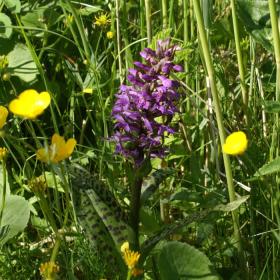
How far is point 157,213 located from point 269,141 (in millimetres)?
323

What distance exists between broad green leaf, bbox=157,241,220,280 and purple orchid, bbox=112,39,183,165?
0.15 meters

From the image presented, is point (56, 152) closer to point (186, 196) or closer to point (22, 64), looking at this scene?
point (186, 196)

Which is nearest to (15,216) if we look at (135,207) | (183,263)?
(135,207)

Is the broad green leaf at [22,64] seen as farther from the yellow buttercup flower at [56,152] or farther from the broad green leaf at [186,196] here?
the yellow buttercup flower at [56,152]

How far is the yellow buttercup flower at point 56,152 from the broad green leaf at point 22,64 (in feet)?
3.02

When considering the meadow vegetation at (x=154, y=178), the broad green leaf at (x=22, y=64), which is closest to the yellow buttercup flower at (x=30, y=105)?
the meadow vegetation at (x=154, y=178)

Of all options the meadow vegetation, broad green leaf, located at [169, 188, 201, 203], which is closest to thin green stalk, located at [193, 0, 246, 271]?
the meadow vegetation

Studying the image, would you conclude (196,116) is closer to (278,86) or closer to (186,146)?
(186,146)

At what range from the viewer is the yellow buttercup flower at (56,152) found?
33.2 inches

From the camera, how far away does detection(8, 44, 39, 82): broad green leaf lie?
180cm

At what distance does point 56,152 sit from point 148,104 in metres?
0.22

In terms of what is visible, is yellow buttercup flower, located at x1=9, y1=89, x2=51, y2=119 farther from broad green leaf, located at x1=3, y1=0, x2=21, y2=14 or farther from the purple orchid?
broad green leaf, located at x1=3, y1=0, x2=21, y2=14

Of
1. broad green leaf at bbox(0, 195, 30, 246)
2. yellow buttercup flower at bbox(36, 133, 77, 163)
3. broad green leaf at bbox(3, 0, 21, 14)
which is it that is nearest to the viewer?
yellow buttercup flower at bbox(36, 133, 77, 163)

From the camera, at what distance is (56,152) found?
0.86 m
